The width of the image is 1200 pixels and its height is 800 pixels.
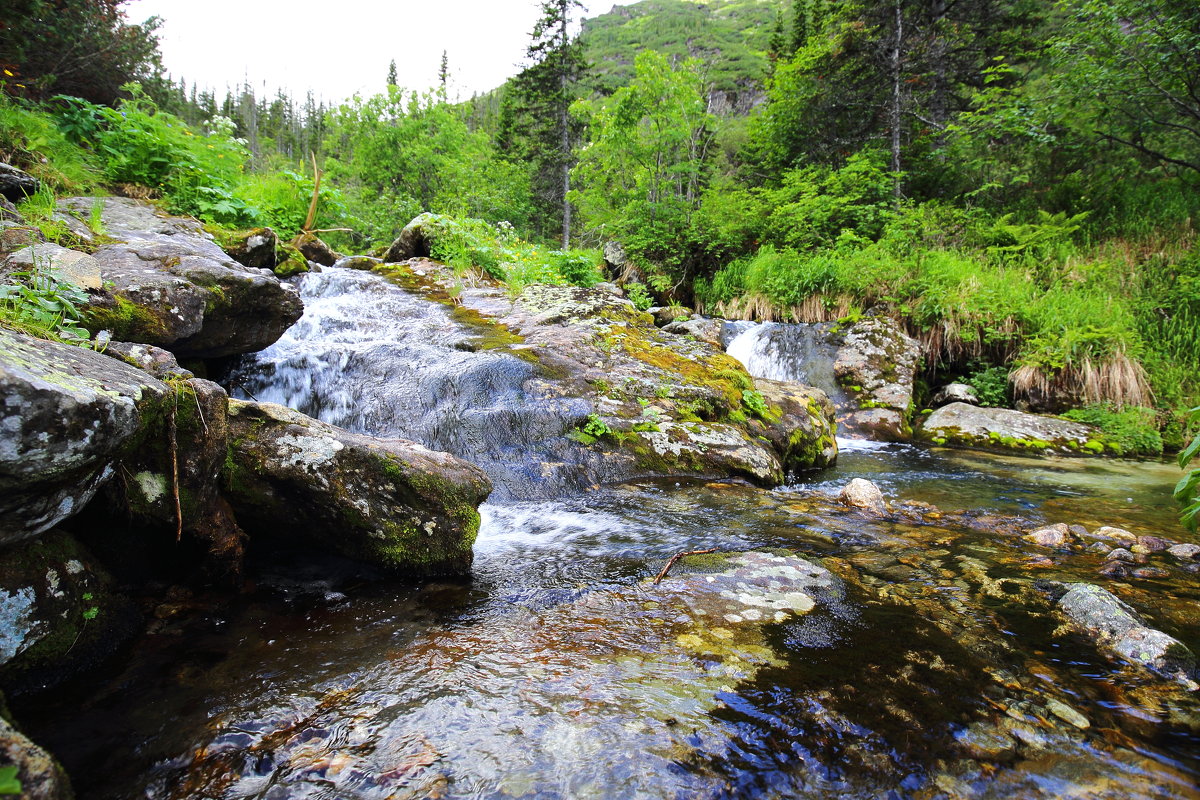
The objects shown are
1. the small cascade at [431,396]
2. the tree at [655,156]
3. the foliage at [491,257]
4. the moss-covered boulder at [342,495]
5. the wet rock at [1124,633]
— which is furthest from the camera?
the tree at [655,156]

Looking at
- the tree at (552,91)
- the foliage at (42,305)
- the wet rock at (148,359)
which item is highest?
the tree at (552,91)

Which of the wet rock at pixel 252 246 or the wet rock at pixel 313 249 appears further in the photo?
the wet rock at pixel 313 249

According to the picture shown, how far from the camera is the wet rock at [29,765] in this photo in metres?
1.05

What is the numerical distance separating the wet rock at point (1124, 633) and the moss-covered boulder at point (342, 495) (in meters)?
3.24

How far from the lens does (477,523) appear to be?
299cm

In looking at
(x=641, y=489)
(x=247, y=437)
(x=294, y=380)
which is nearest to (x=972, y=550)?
(x=641, y=489)

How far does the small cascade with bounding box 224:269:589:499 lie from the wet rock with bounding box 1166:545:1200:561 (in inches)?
174

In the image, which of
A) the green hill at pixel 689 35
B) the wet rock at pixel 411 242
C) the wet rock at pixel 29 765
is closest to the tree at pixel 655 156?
the wet rock at pixel 411 242

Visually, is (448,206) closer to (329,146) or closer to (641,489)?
(329,146)

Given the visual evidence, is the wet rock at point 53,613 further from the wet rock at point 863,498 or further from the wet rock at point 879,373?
the wet rock at point 879,373

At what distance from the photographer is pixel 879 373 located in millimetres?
9016

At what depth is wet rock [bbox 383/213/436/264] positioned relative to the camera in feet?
35.0

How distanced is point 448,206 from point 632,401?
15870mm

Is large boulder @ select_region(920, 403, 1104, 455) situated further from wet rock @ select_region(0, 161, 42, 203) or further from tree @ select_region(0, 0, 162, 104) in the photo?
tree @ select_region(0, 0, 162, 104)
